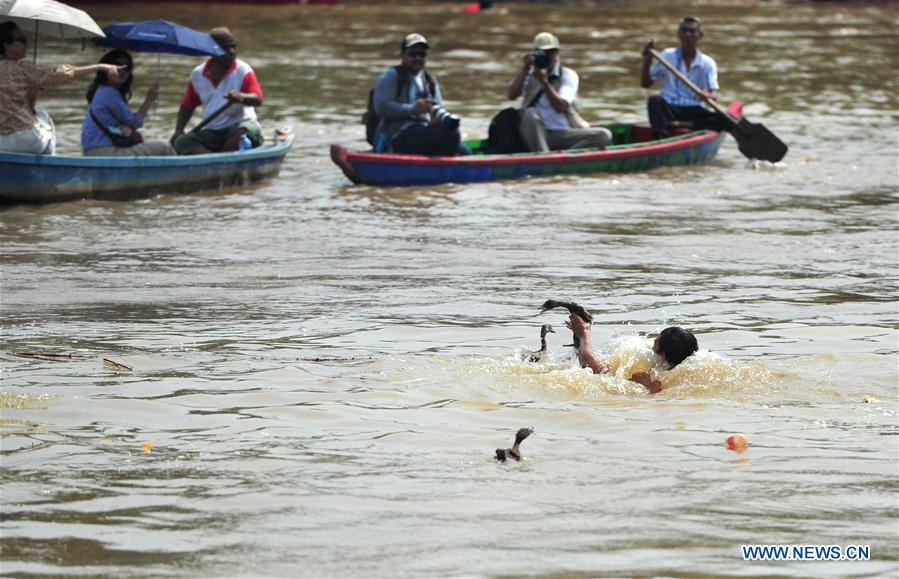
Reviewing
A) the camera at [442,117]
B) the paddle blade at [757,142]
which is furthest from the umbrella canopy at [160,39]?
the paddle blade at [757,142]

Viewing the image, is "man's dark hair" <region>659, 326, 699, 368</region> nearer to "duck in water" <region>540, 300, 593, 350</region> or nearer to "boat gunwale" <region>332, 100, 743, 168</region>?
"duck in water" <region>540, 300, 593, 350</region>

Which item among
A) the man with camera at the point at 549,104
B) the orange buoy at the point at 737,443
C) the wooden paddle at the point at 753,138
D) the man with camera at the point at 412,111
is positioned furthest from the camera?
the wooden paddle at the point at 753,138

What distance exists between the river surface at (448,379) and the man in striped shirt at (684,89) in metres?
0.62

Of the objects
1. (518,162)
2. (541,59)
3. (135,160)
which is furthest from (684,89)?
(135,160)

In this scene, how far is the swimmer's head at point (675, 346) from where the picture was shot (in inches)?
311

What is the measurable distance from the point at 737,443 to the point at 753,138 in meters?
10.1

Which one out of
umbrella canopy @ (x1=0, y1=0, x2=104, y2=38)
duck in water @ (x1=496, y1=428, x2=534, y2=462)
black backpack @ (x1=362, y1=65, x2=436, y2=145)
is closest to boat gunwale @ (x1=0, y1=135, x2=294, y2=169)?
black backpack @ (x1=362, y1=65, x2=436, y2=145)

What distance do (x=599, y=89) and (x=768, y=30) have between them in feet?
37.6

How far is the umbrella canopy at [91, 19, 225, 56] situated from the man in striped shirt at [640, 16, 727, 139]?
16.2 feet

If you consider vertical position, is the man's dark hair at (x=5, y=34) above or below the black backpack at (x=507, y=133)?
above

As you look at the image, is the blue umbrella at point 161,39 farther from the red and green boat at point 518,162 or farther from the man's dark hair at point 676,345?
the man's dark hair at point 676,345

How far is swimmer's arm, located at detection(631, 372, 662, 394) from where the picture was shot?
25.7 ft

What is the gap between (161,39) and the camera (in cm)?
1379

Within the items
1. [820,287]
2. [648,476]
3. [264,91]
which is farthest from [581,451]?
[264,91]
